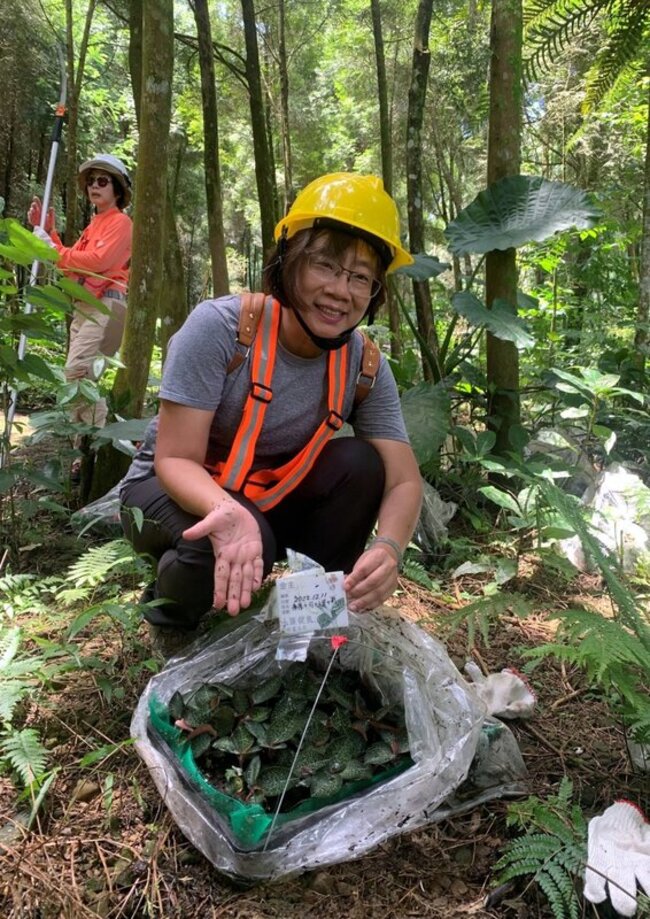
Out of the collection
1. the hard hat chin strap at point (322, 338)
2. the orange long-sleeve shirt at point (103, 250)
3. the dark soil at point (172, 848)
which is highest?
the orange long-sleeve shirt at point (103, 250)

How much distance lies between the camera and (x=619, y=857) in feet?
3.36

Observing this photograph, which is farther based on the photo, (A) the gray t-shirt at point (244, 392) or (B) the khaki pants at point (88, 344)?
(B) the khaki pants at point (88, 344)

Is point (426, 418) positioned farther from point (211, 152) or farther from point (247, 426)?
point (211, 152)

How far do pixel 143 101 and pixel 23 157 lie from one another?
34.0 ft

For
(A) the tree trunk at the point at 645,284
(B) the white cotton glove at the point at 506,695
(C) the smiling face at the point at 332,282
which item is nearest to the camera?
(C) the smiling face at the point at 332,282

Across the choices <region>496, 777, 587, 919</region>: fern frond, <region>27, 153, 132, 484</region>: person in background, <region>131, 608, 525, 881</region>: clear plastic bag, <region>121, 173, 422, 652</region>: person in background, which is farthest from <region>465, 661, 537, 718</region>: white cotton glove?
<region>27, 153, 132, 484</region>: person in background

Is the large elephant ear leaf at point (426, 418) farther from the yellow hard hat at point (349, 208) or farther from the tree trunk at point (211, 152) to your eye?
the tree trunk at point (211, 152)

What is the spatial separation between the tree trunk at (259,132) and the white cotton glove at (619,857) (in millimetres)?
5641

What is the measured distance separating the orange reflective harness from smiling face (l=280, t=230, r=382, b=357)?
112mm

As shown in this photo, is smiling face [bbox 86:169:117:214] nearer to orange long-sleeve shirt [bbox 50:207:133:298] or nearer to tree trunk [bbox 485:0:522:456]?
orange long-sleeve shirt [bbox 50:207:133:298]

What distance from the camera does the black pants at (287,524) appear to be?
4.96ft

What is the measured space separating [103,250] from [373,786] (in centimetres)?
298

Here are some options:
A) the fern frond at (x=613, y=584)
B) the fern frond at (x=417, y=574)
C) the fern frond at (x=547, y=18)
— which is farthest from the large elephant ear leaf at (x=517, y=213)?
the fern frond at (x=613, y=584)

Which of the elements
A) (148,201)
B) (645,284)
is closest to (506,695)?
(148,201)
